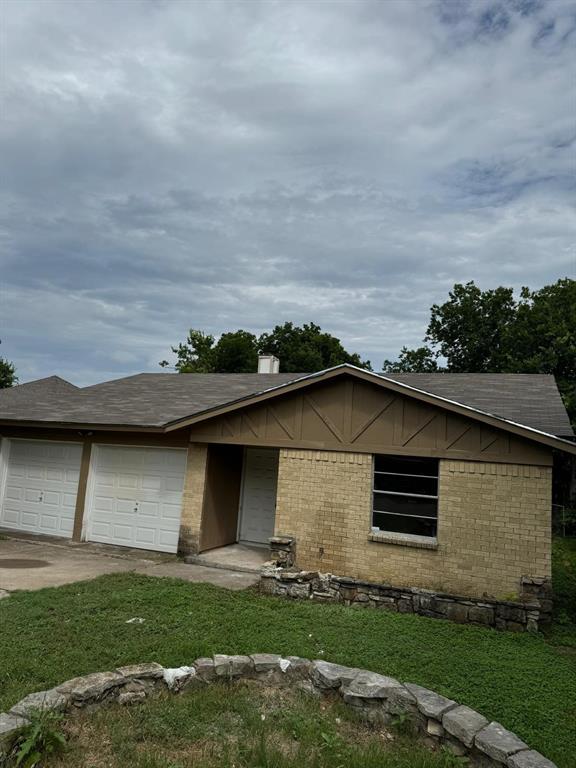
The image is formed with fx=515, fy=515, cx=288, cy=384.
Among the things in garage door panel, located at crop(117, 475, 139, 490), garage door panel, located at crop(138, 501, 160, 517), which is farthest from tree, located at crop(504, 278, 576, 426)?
garage door panel, located at crop(117, 475, 139, 490)

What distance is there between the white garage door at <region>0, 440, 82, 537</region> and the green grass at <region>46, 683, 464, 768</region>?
904 centimetres

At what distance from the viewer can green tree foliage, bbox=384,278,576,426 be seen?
86.6 ft

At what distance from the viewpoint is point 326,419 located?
9602 millimetres

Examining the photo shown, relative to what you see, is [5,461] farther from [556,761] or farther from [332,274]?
[332,274]

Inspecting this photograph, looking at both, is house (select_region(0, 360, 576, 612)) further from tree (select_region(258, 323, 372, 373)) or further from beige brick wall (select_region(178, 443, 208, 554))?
tree (select_region(258, 323, 372, 373))

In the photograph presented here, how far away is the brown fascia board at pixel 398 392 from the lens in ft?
25.1


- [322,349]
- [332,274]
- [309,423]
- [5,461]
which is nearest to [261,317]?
[322,349]

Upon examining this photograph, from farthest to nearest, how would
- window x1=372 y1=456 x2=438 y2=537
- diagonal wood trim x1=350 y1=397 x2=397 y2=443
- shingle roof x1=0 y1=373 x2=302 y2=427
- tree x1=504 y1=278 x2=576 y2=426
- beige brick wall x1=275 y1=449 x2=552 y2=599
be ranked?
tree x1=504 y1=278 x2=576 y2=426, shingle roof x1=0 y1=373 x2=302 y2=427, diagonal wood trim x1=350 y1=397 x2=397 y2=443, window x1=372 y1=456 x2=438 y2=537, beige brick wall x1=275 y1=449 x2=552 y2=599

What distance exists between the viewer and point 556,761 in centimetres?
392

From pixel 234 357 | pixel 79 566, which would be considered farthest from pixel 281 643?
pixel 234 357

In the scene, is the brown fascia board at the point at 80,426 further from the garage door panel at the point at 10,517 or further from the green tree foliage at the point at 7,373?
the green tree foliage at the point at 7,373

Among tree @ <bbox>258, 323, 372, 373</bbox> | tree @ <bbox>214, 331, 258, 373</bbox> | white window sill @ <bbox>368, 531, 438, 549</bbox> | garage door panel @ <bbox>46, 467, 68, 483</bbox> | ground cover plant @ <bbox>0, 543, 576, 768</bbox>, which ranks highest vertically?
tree @ <bbox>258, 323, 372, 373</bbox>

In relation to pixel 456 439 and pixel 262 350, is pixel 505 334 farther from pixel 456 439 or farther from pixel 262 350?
pixel 456 439

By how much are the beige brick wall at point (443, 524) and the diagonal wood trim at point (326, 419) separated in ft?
1.08
